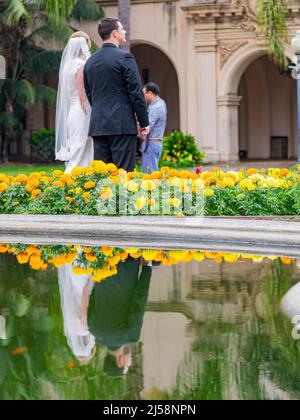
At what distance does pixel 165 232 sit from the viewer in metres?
10.1

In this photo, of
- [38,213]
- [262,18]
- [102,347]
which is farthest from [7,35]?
[102,347]

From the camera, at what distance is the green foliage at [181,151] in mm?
26484

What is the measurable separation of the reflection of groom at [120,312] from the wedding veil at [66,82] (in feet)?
14.8

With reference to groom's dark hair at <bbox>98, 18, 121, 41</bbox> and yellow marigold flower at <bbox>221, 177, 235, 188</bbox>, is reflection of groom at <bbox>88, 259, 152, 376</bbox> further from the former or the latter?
groom's dark hair at <bbox>98, 18, 121, 41</bbox>

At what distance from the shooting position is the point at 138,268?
859cm

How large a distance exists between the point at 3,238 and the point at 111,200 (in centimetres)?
125

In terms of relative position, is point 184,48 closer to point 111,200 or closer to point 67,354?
point 111,200

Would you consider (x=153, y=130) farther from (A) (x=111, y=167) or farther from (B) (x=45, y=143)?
(B) (x=45, y=143)

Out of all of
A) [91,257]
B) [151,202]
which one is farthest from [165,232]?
[151,202]

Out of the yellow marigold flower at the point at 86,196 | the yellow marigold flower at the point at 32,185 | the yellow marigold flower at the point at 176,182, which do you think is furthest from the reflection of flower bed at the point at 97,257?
the yellow marigold flower at the point at 32,185

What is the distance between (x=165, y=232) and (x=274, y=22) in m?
14.0

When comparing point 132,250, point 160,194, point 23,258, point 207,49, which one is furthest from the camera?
point 207,49

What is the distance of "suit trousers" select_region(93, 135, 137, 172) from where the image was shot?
11.7m

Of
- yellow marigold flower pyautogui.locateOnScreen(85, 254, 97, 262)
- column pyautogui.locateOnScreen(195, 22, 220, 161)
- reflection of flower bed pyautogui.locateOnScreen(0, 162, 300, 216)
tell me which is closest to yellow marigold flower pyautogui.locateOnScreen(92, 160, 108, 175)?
reflection of flower bed pyautogui.locateOnScreen(0, 162, 300, 216)
